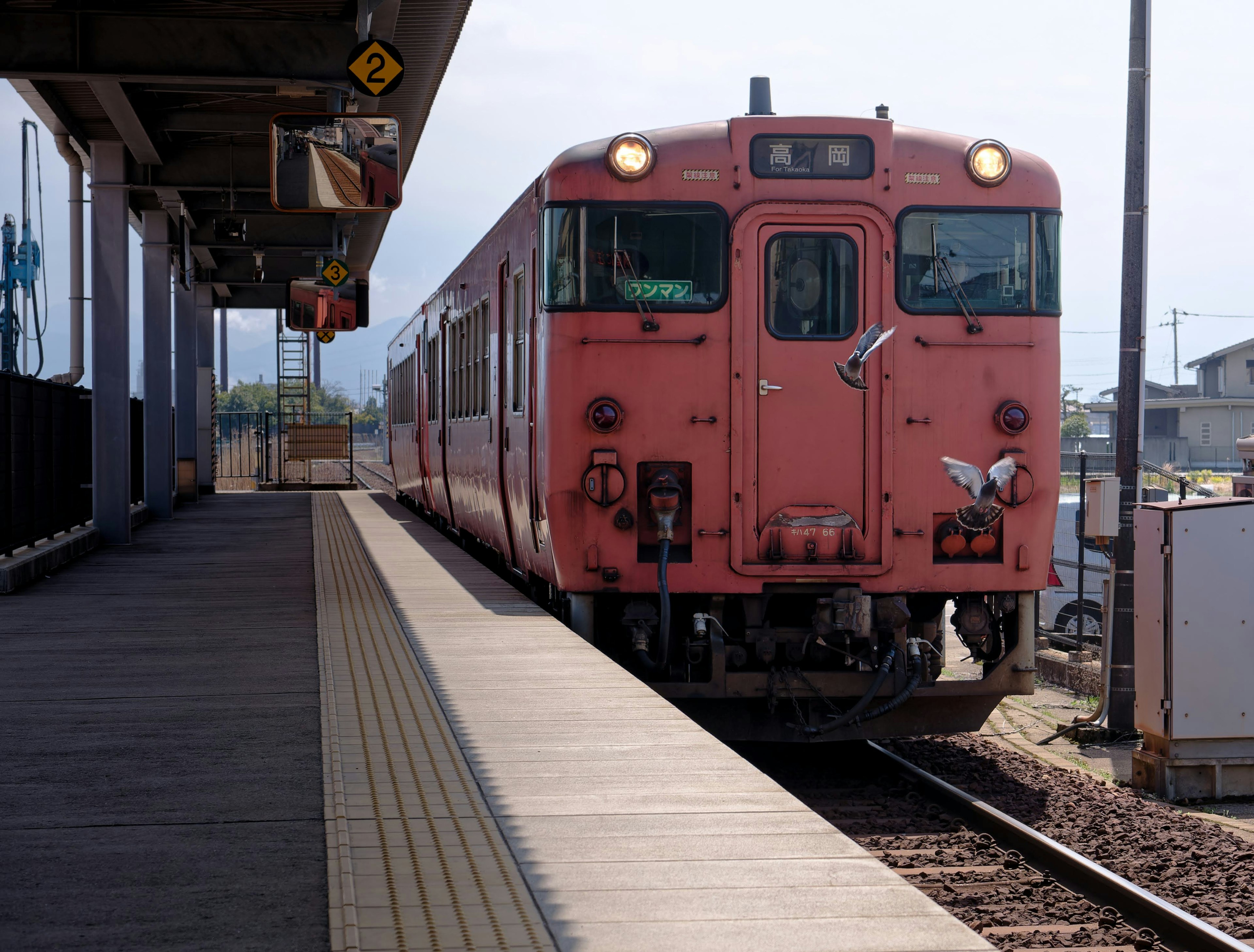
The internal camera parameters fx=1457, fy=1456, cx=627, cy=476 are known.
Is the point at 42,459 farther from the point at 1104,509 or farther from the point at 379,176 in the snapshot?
the point at 1104,509

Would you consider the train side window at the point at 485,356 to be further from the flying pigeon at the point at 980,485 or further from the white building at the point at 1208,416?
the white building at the point at 1208,416

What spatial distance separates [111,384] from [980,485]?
33.2 feet

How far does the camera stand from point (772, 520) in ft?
24.7

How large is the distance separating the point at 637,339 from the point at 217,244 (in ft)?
51.0

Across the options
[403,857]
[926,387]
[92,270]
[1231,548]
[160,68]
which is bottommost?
[403,857]

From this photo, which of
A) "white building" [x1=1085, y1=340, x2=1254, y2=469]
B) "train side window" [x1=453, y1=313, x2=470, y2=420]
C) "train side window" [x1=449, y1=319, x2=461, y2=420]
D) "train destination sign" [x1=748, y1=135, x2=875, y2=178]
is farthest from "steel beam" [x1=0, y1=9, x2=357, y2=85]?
"white building" [x1=1085, y1=340, x2=1254, y2=469]

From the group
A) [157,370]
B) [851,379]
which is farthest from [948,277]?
[157,370]

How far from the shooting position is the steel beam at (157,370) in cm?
1859

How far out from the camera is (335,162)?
10789mm

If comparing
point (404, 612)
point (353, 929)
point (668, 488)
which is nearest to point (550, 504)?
point (668, 488)

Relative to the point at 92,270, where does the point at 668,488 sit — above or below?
below

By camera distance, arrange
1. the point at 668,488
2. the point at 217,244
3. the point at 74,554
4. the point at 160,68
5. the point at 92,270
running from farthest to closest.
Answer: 1. the point at 217,244
2. the point at 92,270
3. the point at 74,554
4. the point at 160,68
5. the point at 668,488

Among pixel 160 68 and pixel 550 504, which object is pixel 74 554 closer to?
pixel 160 68

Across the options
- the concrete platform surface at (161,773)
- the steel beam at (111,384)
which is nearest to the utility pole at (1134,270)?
the concrete platform surface at (161,773)
